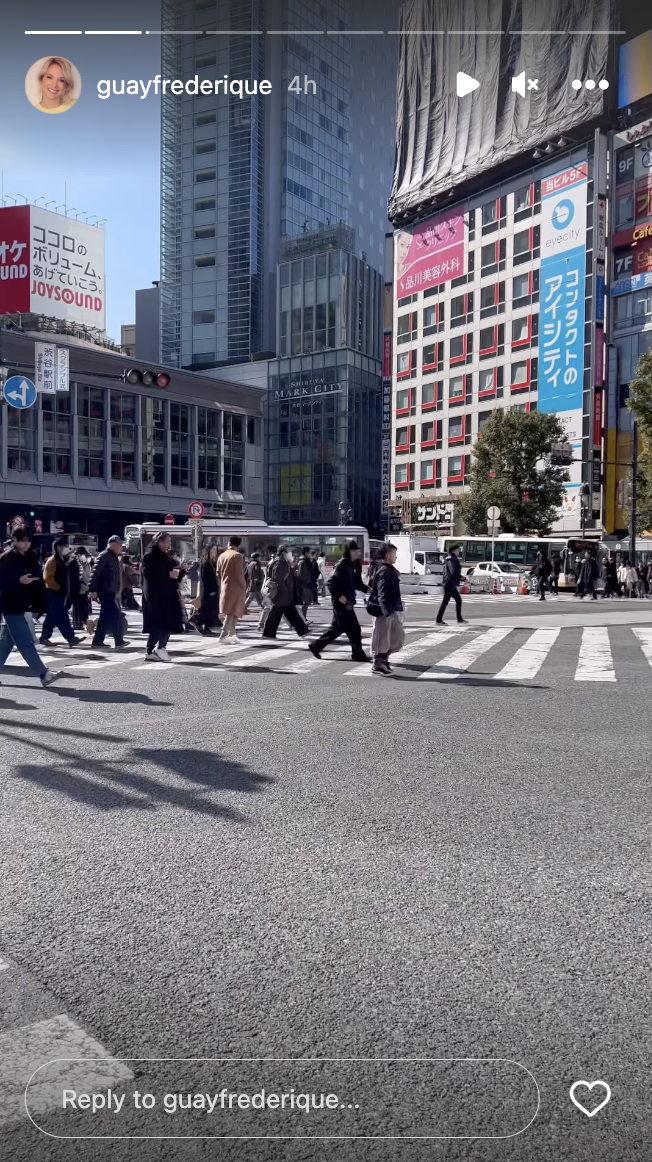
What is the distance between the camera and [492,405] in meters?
62.1

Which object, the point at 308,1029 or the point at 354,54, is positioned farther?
the point at 354,54

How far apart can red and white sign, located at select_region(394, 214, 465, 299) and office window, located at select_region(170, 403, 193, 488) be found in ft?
63.3

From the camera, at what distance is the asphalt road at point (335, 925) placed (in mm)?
2262

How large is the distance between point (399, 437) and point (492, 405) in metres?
10.7

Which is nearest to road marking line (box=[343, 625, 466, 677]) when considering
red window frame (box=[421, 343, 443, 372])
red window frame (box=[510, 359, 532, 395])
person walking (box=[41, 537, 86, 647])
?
person walking (box=[41, 537, 86, 647])

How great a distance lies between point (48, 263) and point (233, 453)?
20.5 m

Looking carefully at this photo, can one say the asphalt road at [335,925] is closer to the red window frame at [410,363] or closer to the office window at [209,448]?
the office window at [209,448]

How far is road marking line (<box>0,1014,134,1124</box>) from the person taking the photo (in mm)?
2254

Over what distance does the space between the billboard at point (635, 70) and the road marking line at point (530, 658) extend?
155 ft

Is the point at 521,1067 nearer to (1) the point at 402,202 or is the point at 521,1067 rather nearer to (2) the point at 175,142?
(1) the point at 402,202

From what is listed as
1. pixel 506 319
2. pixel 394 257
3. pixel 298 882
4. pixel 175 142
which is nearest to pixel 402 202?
pixel 394 257

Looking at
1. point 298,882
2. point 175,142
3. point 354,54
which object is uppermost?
point 354,54

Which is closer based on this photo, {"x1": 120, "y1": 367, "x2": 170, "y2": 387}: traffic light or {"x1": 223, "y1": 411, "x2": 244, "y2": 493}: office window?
{"x1": 120, "y1": 367, "x2": 170, "y2": 387}: traffic light

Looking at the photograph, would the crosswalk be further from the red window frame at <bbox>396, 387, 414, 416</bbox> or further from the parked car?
the red window frame at <bbox>396, 387, 414, 416</bbox>
